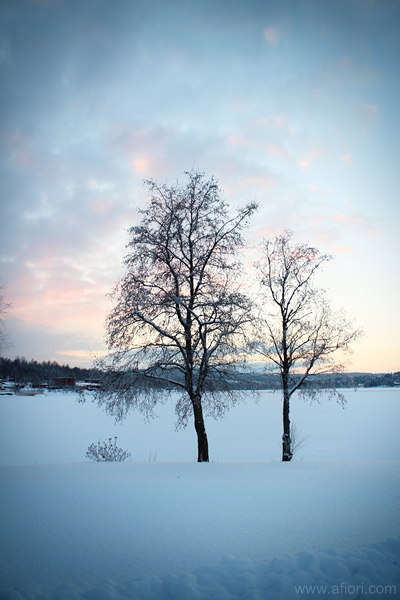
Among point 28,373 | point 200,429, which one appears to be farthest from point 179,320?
point 28,373

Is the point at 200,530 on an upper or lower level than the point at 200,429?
lower

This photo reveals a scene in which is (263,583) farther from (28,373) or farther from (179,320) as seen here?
(28,373)

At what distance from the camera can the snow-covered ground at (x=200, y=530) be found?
13.1ft

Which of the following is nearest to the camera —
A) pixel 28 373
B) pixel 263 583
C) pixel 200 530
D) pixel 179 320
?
pixel 263 583

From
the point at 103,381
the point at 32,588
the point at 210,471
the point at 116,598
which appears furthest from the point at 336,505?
the point at 103,381

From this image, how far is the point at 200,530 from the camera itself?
5.56 m

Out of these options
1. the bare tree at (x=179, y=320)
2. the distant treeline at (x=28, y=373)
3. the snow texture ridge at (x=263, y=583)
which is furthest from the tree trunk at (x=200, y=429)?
the distant treeline at (x=28, y=373)

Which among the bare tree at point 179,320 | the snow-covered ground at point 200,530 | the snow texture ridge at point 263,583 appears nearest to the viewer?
the snow texture ridge at point 263,583

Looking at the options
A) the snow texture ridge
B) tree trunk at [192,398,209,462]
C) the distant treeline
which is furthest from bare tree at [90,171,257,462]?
the distant treeline

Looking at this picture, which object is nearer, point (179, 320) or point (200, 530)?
point (200, 530)

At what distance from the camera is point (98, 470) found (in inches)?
367

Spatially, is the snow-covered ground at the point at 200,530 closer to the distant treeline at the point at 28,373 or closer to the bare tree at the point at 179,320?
the bare tree at the point at 179,320

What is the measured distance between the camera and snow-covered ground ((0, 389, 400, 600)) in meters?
3.99

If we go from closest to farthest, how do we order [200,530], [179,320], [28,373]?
[200,530]
[179,320]
[28,373]
